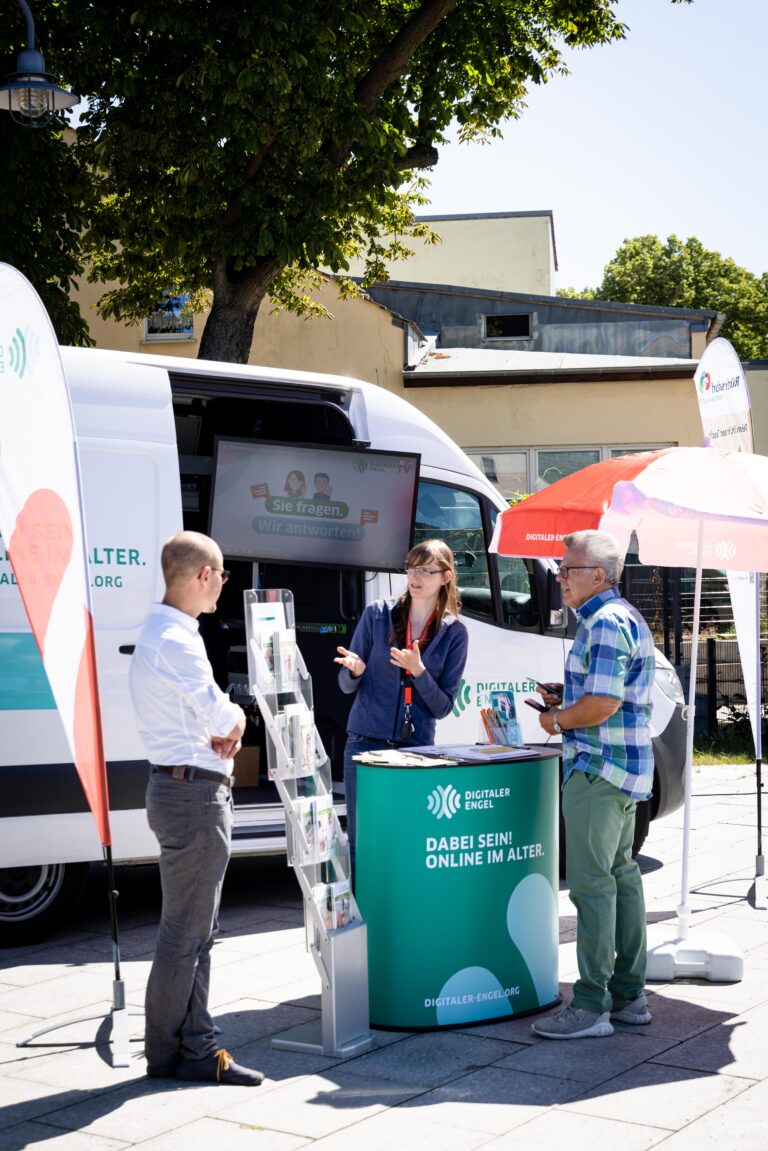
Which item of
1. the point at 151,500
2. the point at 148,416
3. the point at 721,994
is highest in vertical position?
the point at 148,416

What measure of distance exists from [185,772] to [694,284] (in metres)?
49.9

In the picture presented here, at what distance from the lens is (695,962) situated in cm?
612

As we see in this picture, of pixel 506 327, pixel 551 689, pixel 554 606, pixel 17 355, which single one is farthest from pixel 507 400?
pixel 17 355

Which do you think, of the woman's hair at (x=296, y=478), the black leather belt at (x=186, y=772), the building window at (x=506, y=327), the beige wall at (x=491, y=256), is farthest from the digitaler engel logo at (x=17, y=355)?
the beige wall at (x=491, y=256)

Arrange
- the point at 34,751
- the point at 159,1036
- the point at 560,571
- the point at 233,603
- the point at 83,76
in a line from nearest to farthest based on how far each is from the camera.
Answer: the point at 159,1036 → the point at 560,571 → the point at 34,751 → the point at 233,603 → the point at 83,76

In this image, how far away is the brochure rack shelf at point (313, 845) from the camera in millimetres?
5000

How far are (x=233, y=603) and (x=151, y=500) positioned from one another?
1.86 metres

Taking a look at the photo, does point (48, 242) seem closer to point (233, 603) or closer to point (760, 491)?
point (233, 603)

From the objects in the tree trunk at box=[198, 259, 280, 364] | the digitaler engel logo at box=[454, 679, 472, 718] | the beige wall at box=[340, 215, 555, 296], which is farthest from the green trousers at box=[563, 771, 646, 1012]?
the beige wall at box=[340, 215, 555, 296]

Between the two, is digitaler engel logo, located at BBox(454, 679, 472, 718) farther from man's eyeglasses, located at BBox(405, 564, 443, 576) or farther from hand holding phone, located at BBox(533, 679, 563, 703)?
hand holding phone, located at BBox(533, 679, 563, 703)

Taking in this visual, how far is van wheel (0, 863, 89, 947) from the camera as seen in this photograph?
6.88 m

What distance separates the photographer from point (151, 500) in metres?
6.99

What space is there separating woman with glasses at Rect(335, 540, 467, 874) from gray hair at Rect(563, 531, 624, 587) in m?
0.83

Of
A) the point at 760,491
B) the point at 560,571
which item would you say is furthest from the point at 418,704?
the point at 760,491
